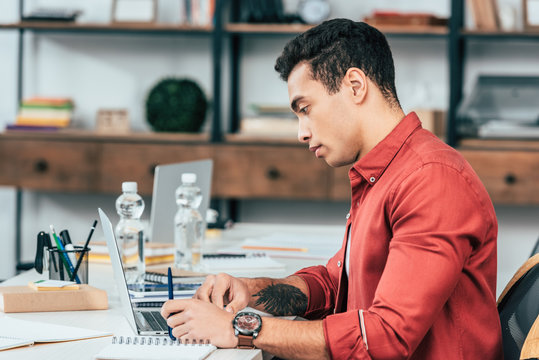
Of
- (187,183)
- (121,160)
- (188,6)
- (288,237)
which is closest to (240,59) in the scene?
(188,6)

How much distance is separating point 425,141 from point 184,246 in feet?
2.49

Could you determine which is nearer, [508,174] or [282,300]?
[282,300]

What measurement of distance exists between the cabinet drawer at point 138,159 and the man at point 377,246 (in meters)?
1.96

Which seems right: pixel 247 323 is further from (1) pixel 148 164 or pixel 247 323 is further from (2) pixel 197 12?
(2) pixel 197 12

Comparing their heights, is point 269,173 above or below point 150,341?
above

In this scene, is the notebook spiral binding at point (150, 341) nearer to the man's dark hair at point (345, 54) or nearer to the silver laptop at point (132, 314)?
the silver laptop at point (132, 314)

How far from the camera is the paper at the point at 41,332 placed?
114 cm

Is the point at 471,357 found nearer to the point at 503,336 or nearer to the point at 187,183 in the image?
the point at 503,336

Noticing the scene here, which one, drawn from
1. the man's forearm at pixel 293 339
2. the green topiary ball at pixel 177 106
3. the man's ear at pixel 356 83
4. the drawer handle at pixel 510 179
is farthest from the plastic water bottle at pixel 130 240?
the drawer handle at pixel 510 179

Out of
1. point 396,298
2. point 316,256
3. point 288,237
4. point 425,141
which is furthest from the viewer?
point 288,237

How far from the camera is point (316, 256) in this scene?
1.93 metres

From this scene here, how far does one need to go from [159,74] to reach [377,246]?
2790 millimetres

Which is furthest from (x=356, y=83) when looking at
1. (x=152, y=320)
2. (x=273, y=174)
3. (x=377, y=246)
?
(x=273, y=174)

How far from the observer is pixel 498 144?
3234 mm
